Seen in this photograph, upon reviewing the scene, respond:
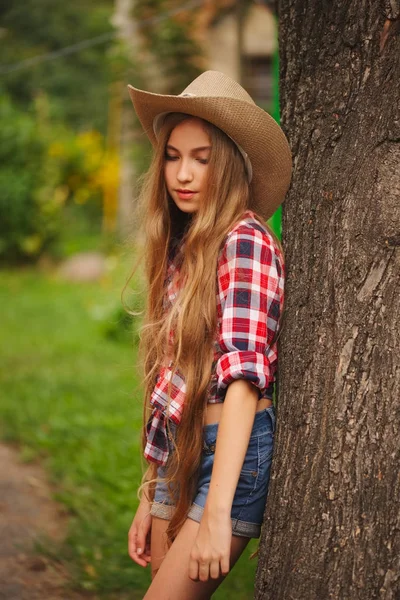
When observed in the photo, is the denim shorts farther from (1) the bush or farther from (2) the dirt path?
(1) the bush

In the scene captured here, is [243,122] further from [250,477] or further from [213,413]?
[250,477]

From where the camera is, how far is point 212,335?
2.23 m

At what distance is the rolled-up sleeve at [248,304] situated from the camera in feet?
6.82

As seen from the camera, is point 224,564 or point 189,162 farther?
point 189,162

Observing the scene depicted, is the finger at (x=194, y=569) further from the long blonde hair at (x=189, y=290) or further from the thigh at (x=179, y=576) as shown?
the long blonde hair at (x=189, y=290)

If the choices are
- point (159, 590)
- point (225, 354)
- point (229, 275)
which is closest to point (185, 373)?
point (225, 354)

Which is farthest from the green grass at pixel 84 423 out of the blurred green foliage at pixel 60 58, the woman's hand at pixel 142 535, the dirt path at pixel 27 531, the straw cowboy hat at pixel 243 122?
the blurred green foliage at pixel 60 58

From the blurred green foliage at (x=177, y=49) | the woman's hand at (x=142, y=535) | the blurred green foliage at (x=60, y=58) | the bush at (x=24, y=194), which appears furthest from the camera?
the blurred green foliage at (x=60, y=58)

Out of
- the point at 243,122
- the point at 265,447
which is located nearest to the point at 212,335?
the point at 265,447

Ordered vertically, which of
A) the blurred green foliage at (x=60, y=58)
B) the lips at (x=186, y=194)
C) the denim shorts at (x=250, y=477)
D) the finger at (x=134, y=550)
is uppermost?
the blurred green foliage at (x=60, y=58)

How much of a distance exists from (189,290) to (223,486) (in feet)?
1.78

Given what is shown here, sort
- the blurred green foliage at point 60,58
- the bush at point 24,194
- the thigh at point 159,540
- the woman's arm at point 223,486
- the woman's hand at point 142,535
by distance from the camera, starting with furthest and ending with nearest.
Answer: the blurred green foliage at point 60,58 < the bush at point 24,194 < the woman's hand at point 142,535 < the thigh at point 159,540 < the woman's arm at point 223,486

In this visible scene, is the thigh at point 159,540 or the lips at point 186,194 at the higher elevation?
the lips at point 186,194

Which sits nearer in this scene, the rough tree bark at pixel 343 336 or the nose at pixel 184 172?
the rough tree bark at pixel 343 336
